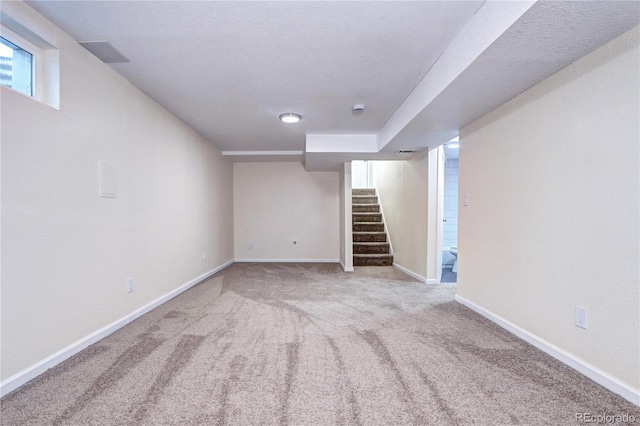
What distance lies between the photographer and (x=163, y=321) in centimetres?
257

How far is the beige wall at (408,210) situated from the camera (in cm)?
414

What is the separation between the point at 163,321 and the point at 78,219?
1.10 metres

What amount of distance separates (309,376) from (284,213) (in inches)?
175

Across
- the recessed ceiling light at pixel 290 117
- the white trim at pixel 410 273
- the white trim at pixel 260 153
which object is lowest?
Answer: the white trim at pixel 410 273

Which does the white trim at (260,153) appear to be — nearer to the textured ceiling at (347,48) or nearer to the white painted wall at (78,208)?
A: the white painted wall at (78,208)

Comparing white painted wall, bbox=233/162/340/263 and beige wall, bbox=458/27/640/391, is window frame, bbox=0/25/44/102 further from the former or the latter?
white painted wall, bbox=233/162/340/263

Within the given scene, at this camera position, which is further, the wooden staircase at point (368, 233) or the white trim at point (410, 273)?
the wooden staircase at point (368, 233)

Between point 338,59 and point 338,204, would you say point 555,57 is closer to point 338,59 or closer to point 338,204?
point 338,59

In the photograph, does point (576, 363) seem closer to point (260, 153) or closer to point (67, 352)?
point (67, 352)

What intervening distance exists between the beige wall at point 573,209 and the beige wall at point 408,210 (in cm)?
142

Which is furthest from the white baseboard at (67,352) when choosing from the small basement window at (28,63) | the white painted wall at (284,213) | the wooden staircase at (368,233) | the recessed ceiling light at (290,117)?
the wooden staircase at (368,233)

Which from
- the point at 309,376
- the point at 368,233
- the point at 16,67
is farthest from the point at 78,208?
the point at 368,233

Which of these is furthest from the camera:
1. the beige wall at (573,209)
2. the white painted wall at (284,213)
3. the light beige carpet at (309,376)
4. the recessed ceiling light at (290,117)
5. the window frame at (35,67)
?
the white painted wall at (284,213)

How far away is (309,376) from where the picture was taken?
1697 mm
